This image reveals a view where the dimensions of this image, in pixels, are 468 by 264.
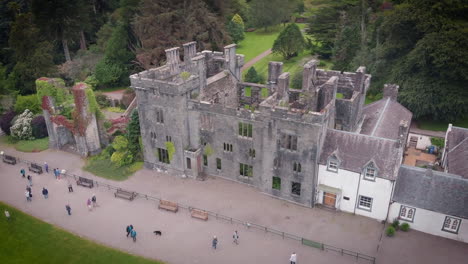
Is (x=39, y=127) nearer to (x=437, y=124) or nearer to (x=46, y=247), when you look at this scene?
(x=46, y=247)

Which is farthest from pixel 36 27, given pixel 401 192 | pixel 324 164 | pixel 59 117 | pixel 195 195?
pixel 401 192

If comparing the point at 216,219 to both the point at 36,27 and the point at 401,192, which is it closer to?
the point at 401,192

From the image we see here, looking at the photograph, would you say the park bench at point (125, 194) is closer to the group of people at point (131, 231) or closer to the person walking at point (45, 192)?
the group of people at point (131, 231)

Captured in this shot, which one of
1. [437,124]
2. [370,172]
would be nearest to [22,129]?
[370,172]

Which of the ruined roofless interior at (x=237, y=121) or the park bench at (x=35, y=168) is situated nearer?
the ruined roofless interior at (x=237, y=121)

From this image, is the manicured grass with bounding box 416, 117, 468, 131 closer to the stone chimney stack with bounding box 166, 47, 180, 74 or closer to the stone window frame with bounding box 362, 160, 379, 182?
the stone window frame with bounding box 362, 160, 379, 182

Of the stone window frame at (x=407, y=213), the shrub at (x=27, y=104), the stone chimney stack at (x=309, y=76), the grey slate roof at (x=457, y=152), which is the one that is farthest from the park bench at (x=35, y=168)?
the grey slate roof at (x=457, y=152)
